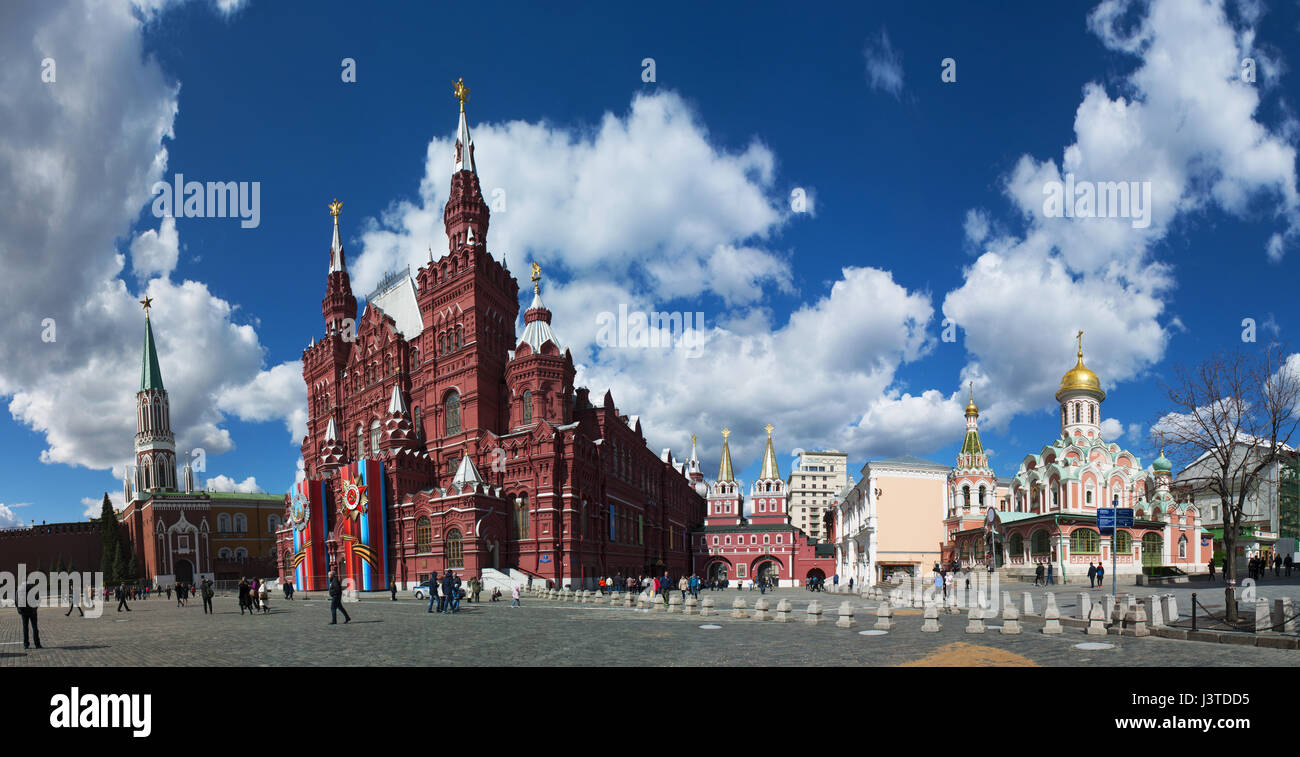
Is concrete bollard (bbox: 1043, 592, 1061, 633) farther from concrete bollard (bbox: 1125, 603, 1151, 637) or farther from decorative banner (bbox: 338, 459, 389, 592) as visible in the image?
decorative banner (bbox: 338, 459, 389, 592)

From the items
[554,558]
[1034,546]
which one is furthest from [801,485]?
[554,558]

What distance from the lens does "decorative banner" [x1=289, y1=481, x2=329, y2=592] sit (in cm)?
5628

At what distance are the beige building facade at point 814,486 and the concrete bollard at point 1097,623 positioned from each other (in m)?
164

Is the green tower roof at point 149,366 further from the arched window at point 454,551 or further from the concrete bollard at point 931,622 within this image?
the concrete bollard at point 931,622

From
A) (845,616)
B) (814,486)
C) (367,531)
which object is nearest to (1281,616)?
(845,616)

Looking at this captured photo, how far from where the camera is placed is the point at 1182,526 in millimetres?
58031

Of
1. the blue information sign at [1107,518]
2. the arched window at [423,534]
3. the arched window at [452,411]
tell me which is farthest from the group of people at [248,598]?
the blue information sign at [1107,518]

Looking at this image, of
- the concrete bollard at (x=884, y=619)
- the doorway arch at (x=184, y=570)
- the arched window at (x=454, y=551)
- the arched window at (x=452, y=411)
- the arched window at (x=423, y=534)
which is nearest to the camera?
the concrete bollard at (x=884, y=619)

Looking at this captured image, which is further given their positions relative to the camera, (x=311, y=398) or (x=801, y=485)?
(x=801, y=485)

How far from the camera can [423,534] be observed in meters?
52.2

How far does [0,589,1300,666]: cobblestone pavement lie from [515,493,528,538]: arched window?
26916 mm

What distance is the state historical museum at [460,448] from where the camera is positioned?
167ft

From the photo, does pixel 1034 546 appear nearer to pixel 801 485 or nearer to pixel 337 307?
pixel 337 307
